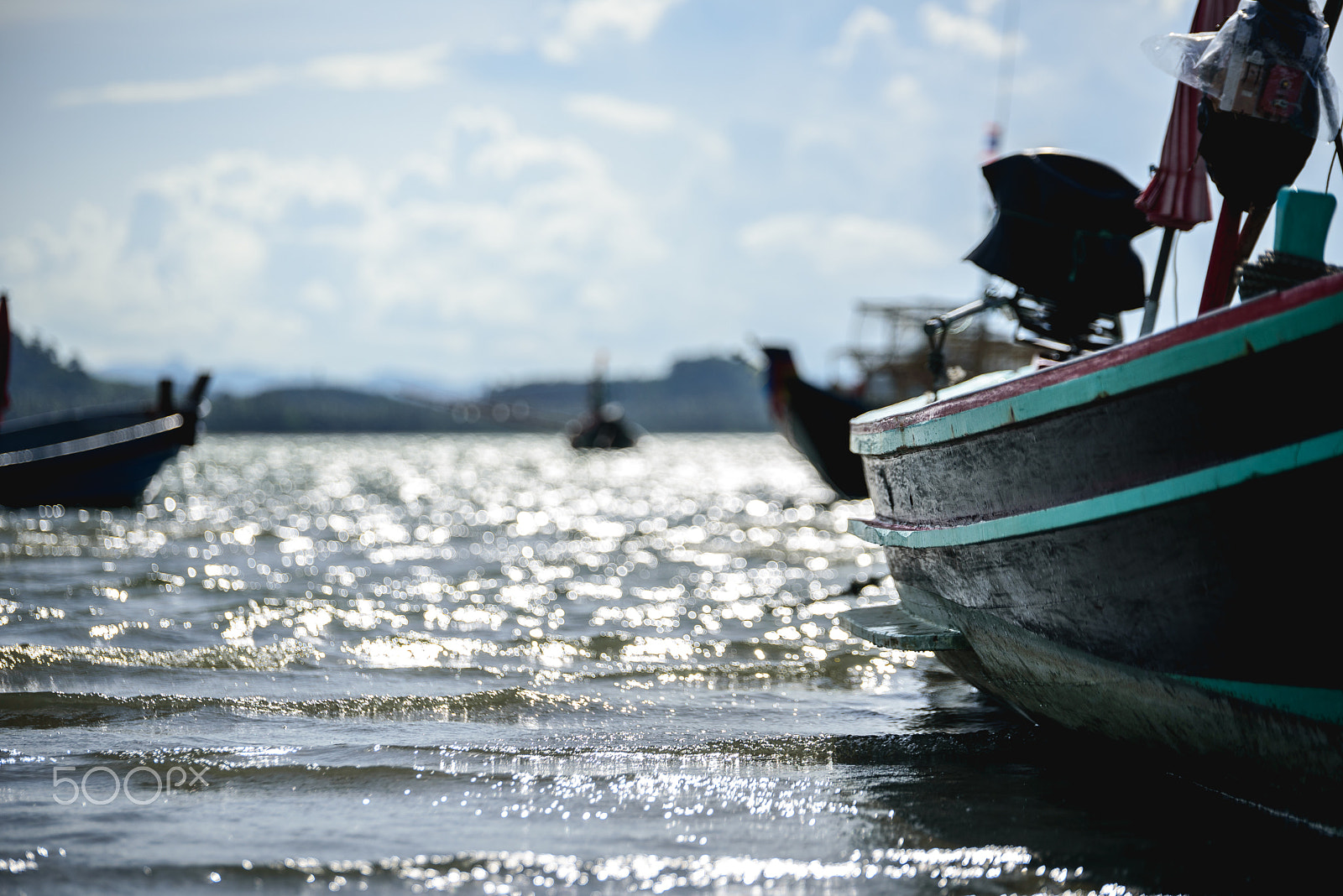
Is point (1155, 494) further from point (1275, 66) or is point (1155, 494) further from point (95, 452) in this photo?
point (95, 452)

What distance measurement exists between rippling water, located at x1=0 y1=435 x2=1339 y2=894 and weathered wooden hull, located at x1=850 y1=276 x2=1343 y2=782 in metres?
0.46

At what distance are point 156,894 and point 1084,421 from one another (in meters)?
→ 3.23

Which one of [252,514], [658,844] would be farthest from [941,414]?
A: [252,514]

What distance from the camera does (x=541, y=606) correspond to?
9.40 metres

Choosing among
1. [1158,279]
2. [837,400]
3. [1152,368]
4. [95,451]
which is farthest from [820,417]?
[1152,368]

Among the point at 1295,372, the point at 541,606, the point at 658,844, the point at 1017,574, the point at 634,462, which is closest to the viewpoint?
the point at 1295,372

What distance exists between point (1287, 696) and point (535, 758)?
2874 mm

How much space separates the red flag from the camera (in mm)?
5039

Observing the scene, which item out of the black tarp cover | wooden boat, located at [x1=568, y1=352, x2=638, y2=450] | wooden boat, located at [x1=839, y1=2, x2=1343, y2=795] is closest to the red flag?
wooden boat, located at [x1=839, y1=2, x2=1343, y2=795]

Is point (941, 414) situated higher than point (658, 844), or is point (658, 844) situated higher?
point (941, 414)

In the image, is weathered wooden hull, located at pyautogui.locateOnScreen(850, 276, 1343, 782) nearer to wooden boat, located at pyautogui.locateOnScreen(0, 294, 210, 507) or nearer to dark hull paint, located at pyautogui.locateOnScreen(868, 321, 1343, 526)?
dark hull paint, located at pyautogui.locateOnScreen(868, 321, 1343, 526)

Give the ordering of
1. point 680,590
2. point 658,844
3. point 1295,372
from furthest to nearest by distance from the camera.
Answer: point 680,590 < point 658,844 < point 1295,372

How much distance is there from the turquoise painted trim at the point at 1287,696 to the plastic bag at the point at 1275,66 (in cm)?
203

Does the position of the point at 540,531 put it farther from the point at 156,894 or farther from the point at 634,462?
the point at 634,462
